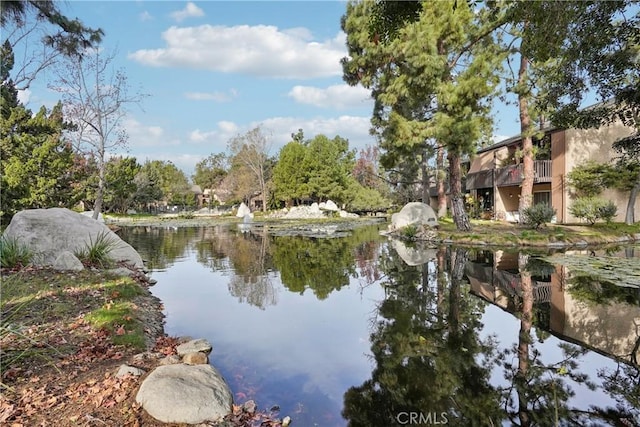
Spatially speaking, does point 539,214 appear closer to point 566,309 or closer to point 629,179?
point 629,179

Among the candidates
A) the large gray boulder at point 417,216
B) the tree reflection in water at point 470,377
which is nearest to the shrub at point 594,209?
the large gray boulder at point 417,216

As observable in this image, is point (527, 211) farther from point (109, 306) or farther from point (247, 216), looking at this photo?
point (247, 216)

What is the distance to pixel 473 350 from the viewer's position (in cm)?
508

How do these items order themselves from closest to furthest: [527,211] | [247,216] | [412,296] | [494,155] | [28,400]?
[28,400], [412,296], [527,211], [494,155], [247,216]

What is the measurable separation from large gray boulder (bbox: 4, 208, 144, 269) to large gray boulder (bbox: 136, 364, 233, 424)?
677 centimetres

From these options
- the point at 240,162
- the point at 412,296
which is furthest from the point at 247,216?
the point at 412,296

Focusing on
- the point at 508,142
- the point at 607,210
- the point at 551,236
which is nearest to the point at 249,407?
the point at 551,236

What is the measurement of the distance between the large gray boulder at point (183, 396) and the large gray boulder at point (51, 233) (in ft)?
22.2

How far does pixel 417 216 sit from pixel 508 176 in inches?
266

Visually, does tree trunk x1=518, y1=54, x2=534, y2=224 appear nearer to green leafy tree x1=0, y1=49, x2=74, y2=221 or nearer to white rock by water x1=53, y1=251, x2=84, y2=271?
white rock by water x1=53, y1=251, x2=84, y2=271

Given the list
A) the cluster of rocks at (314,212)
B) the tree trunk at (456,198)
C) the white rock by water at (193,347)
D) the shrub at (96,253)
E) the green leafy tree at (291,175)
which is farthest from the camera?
the green leafy tree at (291,175)

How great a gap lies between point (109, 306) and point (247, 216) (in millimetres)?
29961

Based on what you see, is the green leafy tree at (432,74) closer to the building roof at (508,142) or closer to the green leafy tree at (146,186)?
the building roof at (508,142)

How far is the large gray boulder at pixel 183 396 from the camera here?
3.25 meters
